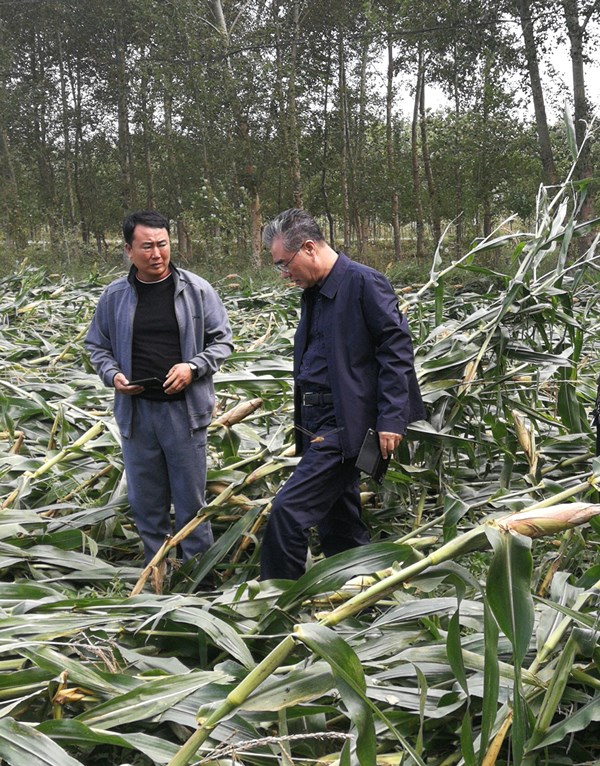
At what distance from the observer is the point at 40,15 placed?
75.4 feet

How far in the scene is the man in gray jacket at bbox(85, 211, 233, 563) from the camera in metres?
2.86

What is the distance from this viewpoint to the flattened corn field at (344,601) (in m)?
1.29

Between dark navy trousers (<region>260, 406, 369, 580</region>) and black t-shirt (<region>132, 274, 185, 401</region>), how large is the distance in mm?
575

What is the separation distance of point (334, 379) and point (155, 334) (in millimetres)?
777

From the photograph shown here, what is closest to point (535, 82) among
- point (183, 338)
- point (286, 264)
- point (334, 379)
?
point (183, 338)

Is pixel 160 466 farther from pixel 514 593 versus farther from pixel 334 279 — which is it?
pixel 514 593

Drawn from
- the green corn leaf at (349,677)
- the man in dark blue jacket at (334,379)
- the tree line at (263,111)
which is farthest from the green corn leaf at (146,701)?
the tree line at (263,111)

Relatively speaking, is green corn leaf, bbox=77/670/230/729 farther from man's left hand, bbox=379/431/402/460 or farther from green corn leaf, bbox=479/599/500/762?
man's left hand, bbox=379/431/402/460

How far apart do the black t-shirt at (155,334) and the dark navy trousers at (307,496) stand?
1.89 feet

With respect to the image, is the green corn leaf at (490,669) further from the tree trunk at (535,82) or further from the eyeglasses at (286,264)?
the tree trunk at (535,82)

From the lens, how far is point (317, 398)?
8.54ft

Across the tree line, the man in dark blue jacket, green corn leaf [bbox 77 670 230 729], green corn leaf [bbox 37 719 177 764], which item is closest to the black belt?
the man in dark blue jacket

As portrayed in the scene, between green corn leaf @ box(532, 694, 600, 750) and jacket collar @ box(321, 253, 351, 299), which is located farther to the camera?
jacket collar @ box(321, 253, 351, 299)

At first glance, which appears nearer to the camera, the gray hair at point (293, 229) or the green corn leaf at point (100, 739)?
the green corn leaf at point (100, 739)
